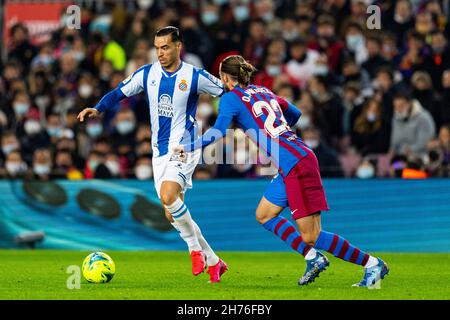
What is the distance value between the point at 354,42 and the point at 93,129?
4.78 m

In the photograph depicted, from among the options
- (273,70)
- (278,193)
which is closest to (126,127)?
(273,70)

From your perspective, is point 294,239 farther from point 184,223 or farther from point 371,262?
point 184,223

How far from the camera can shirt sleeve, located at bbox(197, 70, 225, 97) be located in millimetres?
11898

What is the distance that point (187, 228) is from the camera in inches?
454

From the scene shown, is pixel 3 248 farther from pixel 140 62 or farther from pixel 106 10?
pixel 106 10

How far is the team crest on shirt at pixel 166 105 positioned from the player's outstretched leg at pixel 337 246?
2.04 metres

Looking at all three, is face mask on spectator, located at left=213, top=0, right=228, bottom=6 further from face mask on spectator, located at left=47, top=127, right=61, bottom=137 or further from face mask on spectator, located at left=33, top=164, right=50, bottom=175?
face mask on spectator, located at left=33, top=164, right=50, bottom=175

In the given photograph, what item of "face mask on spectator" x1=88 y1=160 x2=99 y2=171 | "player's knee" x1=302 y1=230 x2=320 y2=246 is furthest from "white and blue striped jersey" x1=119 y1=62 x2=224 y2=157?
"face mask on spectator" x1=88 y1=160 x2=99 y2=171

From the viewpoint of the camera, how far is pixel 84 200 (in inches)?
664

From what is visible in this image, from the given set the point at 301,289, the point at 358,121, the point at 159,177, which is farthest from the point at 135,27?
the point at 301,289

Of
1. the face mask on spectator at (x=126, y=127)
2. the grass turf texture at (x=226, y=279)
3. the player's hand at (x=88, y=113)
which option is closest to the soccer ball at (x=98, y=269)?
the grass turf texture at (x=226, y=279)

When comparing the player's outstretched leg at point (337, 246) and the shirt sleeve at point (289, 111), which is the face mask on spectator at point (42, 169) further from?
the player's outstretched leg at point (337, 246)

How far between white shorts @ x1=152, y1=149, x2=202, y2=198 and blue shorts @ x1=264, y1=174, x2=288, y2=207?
0.97 meters
